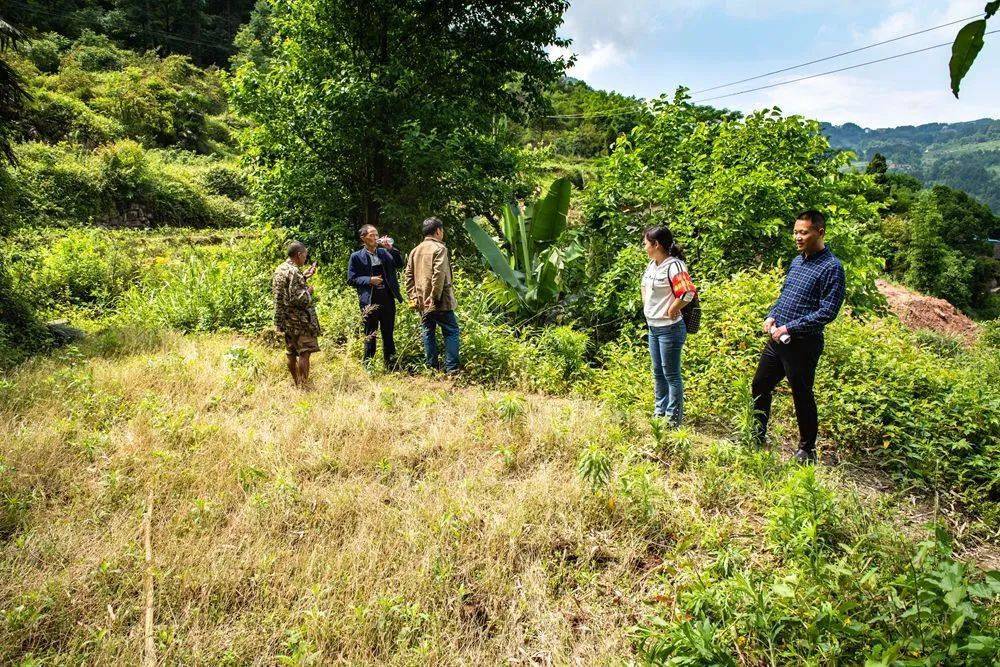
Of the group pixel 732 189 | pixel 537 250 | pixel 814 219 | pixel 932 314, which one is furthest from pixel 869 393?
pixel 932 314

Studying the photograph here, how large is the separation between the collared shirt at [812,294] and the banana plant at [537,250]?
12.9 ft

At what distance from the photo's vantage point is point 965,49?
0.73 metres

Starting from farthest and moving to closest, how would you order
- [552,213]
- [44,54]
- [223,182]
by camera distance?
[44,54] → [223,182] → [552,213]

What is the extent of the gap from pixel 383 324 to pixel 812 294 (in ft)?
13.7

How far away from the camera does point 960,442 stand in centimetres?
395

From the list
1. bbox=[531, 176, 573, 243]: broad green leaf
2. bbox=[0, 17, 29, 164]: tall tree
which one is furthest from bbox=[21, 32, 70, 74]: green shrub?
bbox=[531, 176, 573, 243]: broad green leaf

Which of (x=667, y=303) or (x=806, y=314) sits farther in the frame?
(x=667, y=303)

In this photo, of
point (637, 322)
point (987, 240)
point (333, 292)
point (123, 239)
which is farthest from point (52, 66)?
point (987, 240)

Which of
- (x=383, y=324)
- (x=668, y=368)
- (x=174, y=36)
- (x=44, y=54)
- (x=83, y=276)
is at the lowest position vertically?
(x=668, y=368)

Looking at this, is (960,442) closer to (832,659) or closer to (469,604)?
(832,659)

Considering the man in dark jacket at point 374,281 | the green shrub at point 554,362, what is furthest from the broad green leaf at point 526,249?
the man in dark jacket at point 374,281

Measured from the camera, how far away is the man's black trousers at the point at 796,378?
3.69 metres

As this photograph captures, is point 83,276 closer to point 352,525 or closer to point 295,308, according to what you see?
point 295,308

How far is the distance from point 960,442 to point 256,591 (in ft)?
16.2
